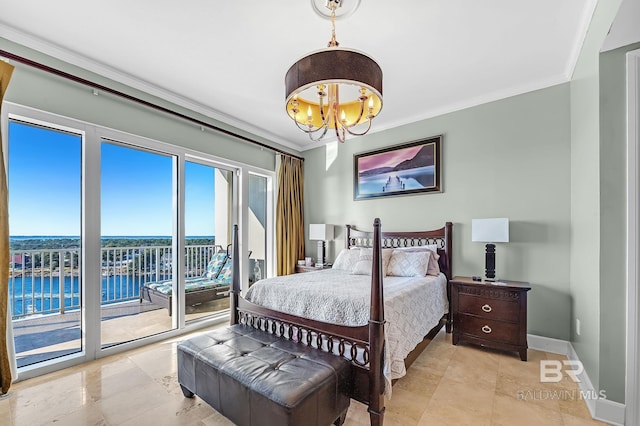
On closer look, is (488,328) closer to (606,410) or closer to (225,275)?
(606,410)

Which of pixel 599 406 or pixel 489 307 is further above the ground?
pixel 489 307

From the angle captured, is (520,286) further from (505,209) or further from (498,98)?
(498,98)

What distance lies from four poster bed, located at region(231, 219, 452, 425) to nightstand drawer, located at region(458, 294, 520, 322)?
0.25 meters

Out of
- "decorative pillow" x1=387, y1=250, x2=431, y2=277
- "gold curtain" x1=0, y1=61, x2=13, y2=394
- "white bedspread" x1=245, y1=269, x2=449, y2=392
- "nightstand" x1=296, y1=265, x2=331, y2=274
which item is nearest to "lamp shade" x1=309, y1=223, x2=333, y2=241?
"nightstand" x1=296, y1=265, x2=331, y2=274

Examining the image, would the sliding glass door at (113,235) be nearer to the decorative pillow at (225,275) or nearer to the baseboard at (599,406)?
the decorative pillow at (225,275)

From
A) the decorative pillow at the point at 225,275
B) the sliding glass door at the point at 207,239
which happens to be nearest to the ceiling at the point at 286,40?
the sliding glass door at the point at 207,239

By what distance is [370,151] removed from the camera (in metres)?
4.32

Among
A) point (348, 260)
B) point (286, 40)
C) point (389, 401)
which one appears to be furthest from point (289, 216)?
point (389, 401)

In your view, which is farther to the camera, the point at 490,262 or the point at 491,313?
the point at 490,262

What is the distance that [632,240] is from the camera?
175cm

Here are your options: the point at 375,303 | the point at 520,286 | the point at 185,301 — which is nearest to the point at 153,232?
the point at 185,301

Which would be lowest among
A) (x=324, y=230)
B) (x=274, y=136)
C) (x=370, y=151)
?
(x=324, y=230)

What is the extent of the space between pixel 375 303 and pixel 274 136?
3.69 m

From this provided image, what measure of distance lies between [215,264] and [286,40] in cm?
333
